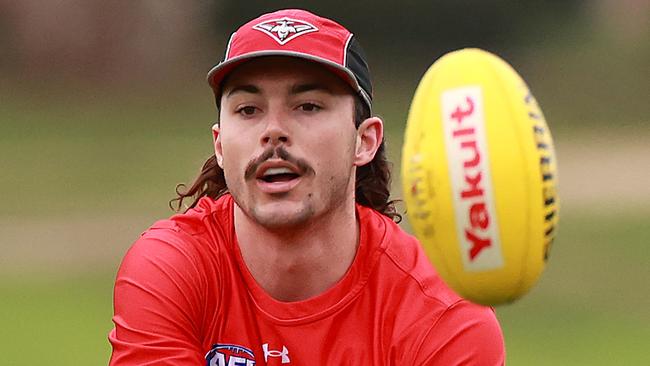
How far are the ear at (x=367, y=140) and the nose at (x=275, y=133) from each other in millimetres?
360

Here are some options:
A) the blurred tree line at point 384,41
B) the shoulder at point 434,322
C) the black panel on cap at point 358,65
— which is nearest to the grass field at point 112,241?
the blurred tree line at point 384,41

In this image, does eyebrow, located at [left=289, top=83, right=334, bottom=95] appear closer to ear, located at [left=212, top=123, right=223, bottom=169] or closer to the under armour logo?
ear, located at [left=212, top=123, right=223, bottom=169]

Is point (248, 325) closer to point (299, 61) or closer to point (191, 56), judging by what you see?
point (299, 61)

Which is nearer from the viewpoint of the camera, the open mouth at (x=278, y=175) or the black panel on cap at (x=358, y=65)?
the open mouth at (x=278, y=175)

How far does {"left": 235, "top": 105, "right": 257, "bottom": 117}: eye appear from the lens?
449cm

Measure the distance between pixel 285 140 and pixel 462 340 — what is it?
832 millimetres

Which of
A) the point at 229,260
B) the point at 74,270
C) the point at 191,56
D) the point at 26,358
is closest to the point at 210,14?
the point at 191,56

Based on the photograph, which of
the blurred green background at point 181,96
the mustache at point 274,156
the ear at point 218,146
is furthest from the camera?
the blurred green background at point 181,96

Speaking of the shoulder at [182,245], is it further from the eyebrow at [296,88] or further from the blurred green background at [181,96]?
the blurred green background at [181,96]

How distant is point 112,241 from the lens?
Answer: 43.4 ft

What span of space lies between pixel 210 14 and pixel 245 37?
39.9ft

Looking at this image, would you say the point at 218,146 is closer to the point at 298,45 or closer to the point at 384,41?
the point at 298,45

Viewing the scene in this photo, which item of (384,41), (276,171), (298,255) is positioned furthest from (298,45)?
(384,41)

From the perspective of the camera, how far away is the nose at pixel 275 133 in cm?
437
